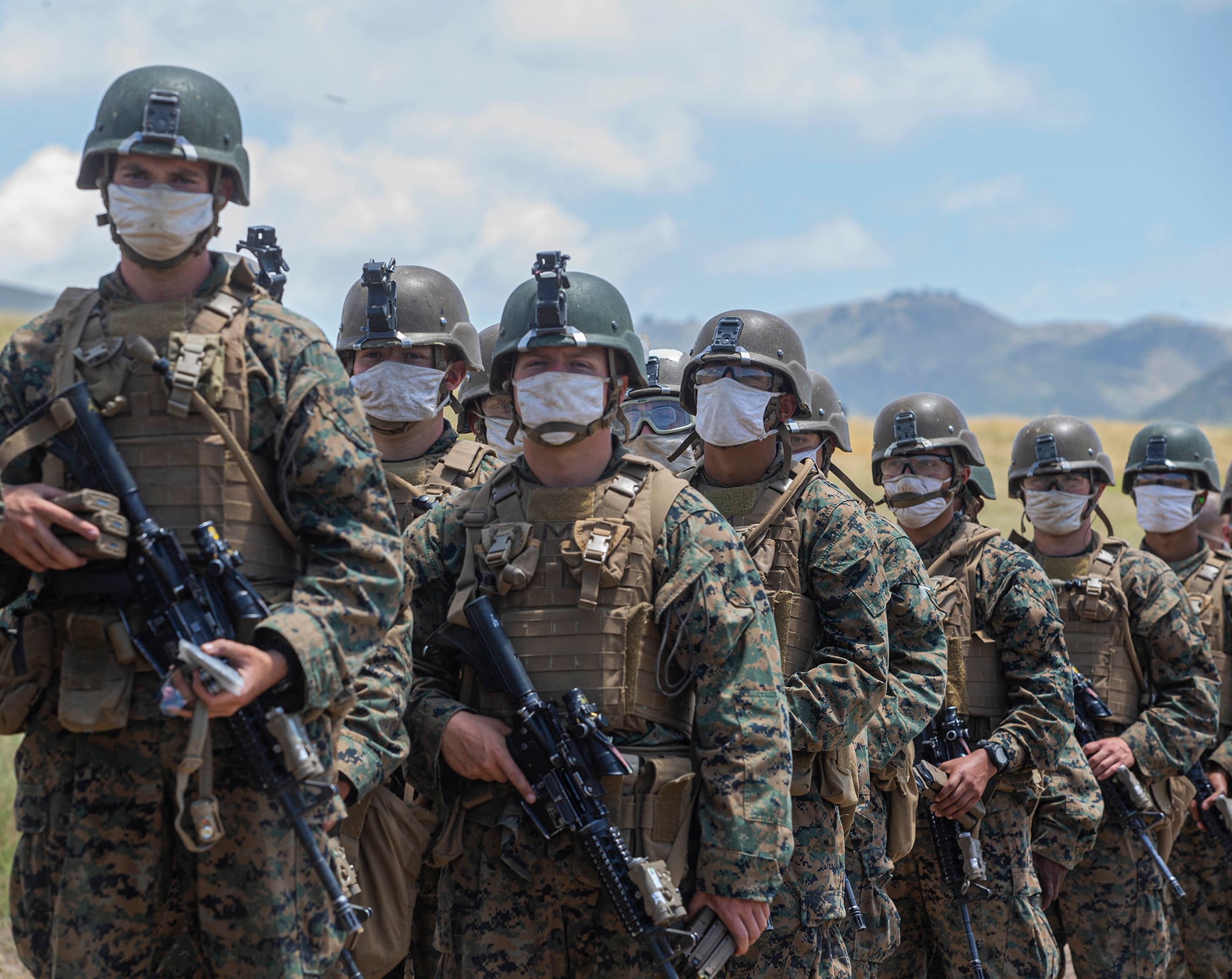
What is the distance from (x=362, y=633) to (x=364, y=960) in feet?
5.36

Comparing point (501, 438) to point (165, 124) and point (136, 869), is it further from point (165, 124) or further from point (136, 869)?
point (136, 869)

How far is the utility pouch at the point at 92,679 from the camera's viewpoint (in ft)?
11.3

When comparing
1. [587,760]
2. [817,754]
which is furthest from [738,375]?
[587,760]

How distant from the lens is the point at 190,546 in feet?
11.7

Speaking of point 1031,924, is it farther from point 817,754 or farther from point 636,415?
point 636,415

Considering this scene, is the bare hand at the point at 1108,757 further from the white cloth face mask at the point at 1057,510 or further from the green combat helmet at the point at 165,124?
the green combat helmet at the point at 165,124

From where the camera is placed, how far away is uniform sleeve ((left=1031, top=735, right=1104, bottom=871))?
7340mm

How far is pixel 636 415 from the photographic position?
7.84 meters

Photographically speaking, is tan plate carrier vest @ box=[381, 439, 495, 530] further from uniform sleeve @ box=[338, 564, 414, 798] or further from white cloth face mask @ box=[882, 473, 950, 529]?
white cloth face mask @ box=[882, 473, 950, 529]

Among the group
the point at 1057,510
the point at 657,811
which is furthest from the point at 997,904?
the point at 657,811

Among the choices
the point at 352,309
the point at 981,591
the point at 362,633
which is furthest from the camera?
the point at 981,591

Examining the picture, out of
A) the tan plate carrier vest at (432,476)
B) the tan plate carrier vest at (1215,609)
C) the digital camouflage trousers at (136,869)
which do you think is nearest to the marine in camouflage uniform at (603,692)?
the digital camouflage trousers at (136,869)

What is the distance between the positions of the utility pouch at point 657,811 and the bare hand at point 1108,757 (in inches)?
159

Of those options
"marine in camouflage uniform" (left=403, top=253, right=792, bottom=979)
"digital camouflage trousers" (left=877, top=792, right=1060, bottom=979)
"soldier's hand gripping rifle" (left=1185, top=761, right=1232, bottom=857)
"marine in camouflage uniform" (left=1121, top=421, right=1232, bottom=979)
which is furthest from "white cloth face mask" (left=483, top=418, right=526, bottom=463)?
"soldier's hand gripping rifle" (left=1185, top=761, right=1232, bottom=857)
